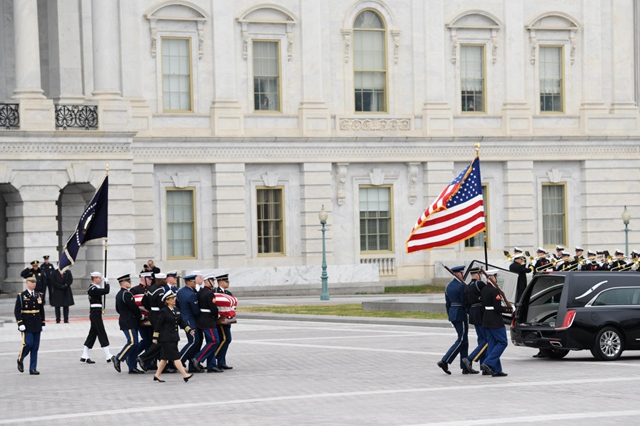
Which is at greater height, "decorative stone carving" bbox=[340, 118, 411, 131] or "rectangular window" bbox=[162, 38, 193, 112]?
"rectangular window" bbox=[162, 38, 193, 112]

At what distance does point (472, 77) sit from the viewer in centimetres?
5853

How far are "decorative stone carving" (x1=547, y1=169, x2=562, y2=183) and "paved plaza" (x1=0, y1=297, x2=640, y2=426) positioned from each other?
29.0 m

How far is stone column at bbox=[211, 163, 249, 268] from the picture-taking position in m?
54.2

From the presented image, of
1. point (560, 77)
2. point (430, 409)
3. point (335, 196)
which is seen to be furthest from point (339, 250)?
point (430, 409)

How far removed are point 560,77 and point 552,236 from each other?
263 inches

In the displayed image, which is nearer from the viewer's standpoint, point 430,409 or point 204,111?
point 430,409

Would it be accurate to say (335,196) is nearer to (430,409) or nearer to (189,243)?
(189,243)

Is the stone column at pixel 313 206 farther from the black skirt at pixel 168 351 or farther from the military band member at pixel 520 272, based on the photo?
the black skirt at pixel 168 351

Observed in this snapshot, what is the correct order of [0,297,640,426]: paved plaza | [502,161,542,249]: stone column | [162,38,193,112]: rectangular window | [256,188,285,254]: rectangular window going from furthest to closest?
[502,161,542,249]: stone column
[256,188,285,254]: rectangular window
[162,38,193,112]: rectangular window
[0,297,640,426]: paved plaza

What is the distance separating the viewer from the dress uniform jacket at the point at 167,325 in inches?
957

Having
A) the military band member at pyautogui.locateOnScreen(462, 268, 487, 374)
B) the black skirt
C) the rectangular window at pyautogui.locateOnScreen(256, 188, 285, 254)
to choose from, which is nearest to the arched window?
the rectangular window at pyautogui.locateOnScreen(256, 188, 285, 254)

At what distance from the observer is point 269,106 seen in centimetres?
5556

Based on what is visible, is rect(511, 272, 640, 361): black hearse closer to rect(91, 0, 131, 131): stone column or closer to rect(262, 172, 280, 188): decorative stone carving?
rect(91, 0, 131, 131): stone column

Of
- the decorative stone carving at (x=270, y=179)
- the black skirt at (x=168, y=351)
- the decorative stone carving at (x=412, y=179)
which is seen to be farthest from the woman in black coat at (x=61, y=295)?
the decorative stone carving at (x=412, y=179)
